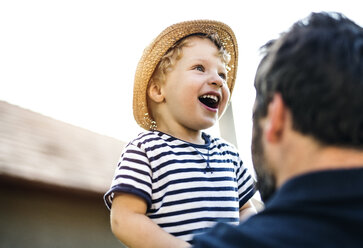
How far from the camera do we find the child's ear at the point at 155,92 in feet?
6.17

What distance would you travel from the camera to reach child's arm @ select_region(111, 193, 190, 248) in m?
1.33

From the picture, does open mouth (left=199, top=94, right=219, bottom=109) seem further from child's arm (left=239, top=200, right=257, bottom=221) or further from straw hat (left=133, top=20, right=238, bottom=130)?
child's arm (left=239, top=200, right=257, bottom=221)

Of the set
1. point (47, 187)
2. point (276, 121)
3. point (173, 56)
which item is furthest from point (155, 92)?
point (47, 187)

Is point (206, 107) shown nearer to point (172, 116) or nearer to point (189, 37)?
point (172, 116)

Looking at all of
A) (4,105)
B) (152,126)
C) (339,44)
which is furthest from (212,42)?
(4,105)

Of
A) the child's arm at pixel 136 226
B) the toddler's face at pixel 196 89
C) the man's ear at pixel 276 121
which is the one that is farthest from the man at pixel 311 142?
the toddler's face at pixel 196 89

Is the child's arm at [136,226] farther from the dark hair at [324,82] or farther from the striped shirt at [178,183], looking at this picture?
the dark hair at [324,82]

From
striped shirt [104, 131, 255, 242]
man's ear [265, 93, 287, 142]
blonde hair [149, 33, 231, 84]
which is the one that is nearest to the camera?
man's ear [265, 93, 287, 142]

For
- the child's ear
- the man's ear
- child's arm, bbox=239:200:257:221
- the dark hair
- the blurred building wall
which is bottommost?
the blurred building wall

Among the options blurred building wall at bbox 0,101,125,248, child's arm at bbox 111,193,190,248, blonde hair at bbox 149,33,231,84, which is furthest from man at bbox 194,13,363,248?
blurred building wall at bbox 0,101,125,248

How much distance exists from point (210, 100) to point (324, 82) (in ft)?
3.52

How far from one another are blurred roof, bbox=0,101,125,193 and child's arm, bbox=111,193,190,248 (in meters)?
3.02

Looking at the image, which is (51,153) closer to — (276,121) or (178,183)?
(178,183)

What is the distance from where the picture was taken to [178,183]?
1.51 meters
